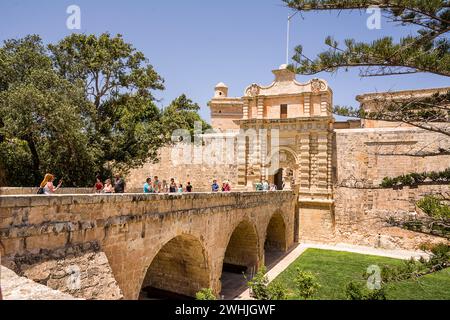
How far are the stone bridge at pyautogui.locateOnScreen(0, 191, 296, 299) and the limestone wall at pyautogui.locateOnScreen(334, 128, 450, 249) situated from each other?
1026 cm

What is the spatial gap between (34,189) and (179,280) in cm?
503

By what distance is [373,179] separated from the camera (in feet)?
65.7

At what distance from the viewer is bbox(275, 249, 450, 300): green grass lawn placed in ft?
37.1

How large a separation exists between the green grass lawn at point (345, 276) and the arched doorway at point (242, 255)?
1361 millimetres

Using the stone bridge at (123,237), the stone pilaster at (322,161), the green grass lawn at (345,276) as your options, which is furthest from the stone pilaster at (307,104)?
the stone bridge at (123,237)

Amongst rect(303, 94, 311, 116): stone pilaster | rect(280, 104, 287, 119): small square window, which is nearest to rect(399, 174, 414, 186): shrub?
rect(303, 94, 311, 116): stone pilaster

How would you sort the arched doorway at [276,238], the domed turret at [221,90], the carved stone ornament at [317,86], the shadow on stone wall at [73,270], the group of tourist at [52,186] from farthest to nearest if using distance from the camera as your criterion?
the domed turret at [221,90] < the carved stone ornament at [317,86] < the arched doorway at [276,238] < the group of tourist at [52,186] < the shadow on stone wall at [73,270]

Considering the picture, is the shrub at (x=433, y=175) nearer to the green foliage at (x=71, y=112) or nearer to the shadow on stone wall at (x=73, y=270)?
the shadow on stone wall at (x=73, y=270)

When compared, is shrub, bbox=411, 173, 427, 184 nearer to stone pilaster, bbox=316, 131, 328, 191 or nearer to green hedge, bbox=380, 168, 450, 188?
green hedge, bbox=380, 168, 450, 188

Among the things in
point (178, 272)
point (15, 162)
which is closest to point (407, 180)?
point (178, 272)

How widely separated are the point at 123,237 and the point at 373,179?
17.6m

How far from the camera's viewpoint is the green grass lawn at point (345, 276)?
1131cm

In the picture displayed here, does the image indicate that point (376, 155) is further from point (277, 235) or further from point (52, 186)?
point (52, 186)

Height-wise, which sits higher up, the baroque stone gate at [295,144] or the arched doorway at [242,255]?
the baroque stone gate at [295,144]
